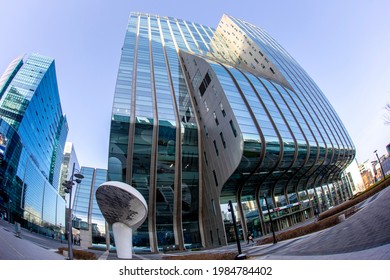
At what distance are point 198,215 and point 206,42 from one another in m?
41.6

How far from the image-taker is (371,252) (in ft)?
16.0

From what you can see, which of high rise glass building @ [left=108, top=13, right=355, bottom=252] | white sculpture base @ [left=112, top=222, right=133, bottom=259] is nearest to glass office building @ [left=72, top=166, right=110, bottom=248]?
white sculpture base @ [left=112, top=222, right=133, bottom=259]

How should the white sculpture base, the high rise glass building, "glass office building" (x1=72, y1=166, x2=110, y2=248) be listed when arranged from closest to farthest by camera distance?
the white sculpture base → "glass office building" (x1=72, y1=166, x2=110, y2=248) → the high rise glass building

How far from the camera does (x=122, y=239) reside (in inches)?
405

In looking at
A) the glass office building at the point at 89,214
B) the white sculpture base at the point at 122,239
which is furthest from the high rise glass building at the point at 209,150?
the white sculpture base at the point at 122,239

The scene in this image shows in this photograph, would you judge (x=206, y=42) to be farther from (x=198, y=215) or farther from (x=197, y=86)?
(x=198, y=215)

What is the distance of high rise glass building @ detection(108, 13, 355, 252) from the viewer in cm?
2339

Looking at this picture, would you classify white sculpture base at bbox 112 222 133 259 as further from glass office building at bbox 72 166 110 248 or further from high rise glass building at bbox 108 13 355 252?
high rise glass building at bbox 108 13 355 252

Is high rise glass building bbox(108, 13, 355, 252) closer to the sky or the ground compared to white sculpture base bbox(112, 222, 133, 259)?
closer to the sky

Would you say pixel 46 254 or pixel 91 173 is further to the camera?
pixel 91 173

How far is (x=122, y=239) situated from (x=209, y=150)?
17.5 metres

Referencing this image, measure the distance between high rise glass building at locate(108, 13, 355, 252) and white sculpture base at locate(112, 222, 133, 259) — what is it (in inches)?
520

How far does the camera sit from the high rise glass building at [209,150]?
23391 mm
